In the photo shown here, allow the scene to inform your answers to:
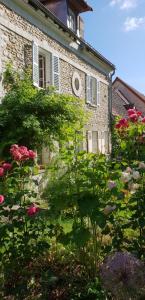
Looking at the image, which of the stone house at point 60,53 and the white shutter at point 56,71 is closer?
the stone house at point 60,53

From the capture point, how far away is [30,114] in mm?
8383

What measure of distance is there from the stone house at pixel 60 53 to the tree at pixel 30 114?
43 centimetres

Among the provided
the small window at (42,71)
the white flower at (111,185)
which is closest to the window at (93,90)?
the small window at (42,71)

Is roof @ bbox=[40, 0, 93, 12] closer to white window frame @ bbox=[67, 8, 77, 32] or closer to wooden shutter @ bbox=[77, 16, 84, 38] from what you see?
white window frame @ bbox=[67, 8, 77, 32]

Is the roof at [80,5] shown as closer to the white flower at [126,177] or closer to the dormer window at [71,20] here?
the dormer window at [71,20]

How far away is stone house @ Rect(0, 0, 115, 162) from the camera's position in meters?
9.28

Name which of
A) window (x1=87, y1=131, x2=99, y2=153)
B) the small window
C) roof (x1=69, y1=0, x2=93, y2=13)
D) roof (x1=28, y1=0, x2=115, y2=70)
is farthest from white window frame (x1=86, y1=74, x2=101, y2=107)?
the small window

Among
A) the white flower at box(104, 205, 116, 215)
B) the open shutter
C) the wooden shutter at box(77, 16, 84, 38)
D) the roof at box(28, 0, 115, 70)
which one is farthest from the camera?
the wooden shutter at box(77, 16, 84, 38)

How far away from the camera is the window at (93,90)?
48.1 feet

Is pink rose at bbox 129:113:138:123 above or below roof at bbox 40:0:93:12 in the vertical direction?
below

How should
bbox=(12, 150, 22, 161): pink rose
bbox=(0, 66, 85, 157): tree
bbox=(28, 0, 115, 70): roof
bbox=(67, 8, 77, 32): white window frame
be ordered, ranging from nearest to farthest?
1. bbox=(12, 150, 22, 161): pink rose
2. bbox=(0, 66, 85, 157): tree
3. bbox=(28, 0, 115, 70): roof
4. bbox=(67, 8, 77, 32): white window frame

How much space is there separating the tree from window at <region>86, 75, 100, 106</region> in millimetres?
5586

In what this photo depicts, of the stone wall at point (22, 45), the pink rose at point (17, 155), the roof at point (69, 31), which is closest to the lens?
the pink rose at point (17, 155)

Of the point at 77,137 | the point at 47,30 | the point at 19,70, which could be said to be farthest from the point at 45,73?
the point at 77,137
